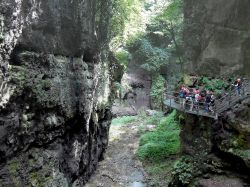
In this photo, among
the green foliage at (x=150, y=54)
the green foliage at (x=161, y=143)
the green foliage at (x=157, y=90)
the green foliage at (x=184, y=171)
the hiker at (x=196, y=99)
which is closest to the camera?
the green foliage at (x=184, y=171)

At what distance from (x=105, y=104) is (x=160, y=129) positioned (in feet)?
25.2

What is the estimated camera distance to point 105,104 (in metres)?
25.5

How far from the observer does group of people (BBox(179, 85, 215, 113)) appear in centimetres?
1853

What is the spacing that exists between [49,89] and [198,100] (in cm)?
913

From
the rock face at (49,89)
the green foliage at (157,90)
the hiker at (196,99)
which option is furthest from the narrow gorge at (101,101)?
the green foliage at (157,90)

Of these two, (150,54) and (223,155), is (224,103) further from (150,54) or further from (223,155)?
(150,54)

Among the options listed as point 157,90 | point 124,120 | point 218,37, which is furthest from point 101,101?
point 157,90

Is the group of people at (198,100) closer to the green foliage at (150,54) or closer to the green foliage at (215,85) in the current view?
the green foliage at (215,85)

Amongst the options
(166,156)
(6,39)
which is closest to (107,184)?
(166,156)

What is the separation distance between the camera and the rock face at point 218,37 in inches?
858

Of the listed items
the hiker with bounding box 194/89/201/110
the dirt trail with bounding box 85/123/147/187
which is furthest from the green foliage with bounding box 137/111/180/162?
the hiker with bounding box 194/89/201/110

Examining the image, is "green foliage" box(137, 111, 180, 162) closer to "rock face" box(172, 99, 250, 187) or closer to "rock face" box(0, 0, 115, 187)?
"rock face" box(0, 0, 115, 187)

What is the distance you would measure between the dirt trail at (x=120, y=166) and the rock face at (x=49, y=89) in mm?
1038

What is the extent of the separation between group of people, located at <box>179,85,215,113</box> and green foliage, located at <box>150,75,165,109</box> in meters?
22.6
